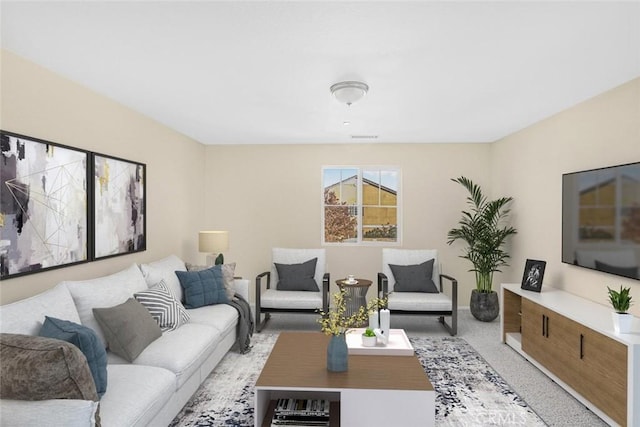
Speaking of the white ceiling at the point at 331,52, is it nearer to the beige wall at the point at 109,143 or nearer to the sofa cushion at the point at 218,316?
the beige wall at the point at 109,143

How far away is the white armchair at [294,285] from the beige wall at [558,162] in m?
2.56

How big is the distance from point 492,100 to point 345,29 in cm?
211

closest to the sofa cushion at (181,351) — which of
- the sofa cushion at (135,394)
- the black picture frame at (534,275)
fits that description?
the sofa cushion at (135,394)

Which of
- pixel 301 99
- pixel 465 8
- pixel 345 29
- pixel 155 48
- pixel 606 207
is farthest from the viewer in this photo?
pixel 301 99

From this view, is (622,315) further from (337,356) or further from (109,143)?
(109,143)

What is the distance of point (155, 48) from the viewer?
8.52ft

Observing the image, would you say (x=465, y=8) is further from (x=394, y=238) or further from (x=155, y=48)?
(x=394, y=238)

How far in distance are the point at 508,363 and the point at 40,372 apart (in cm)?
387

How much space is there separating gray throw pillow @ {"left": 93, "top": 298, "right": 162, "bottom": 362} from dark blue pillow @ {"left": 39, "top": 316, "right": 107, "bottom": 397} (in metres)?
0.50

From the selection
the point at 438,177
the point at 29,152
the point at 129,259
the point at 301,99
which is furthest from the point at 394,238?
the point at 29,152

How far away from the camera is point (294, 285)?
529 cm

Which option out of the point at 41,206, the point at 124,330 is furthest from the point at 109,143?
the point at 124,330

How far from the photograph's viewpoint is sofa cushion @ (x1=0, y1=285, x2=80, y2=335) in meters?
2.17

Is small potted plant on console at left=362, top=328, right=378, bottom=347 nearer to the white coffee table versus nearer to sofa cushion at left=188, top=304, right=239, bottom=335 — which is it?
the white coffee table
